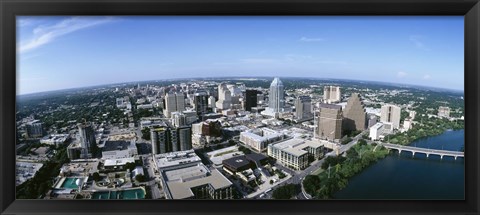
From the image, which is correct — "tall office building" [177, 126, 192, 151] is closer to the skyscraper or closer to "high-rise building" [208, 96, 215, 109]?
"high-rise building" [208, 96, 215, 109]

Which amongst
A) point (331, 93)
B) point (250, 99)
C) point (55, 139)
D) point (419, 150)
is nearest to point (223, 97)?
point (250, 99)

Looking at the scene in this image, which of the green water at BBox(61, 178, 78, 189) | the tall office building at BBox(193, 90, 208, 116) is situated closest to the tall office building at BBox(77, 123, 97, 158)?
the green water at BBox(61, 178, 78, 189)

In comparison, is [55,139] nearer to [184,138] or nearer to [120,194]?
[120,194]
